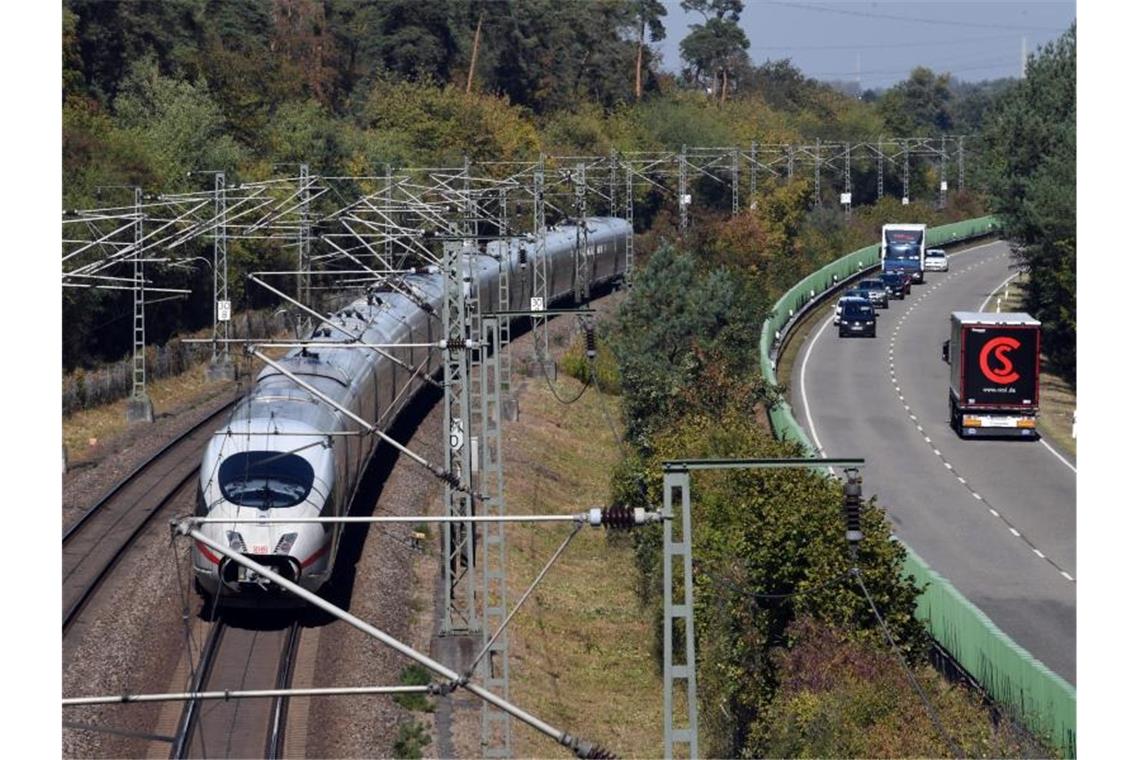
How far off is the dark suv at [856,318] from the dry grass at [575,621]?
22.2 m

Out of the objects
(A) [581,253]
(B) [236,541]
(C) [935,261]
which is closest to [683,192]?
(A) [581,253]

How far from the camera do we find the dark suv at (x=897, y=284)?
77312 millimetres

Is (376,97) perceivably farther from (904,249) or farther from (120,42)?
(904,249)

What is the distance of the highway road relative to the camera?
31.4m

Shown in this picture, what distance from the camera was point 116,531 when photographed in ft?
102

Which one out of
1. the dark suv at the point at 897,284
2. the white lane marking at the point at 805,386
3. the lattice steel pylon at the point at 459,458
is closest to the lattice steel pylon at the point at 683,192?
the white lane marking at the point at 805,386

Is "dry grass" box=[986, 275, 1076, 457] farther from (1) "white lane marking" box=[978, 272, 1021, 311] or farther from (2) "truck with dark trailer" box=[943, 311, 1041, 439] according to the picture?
(1) "white lane marking" box=[978, 272, 1021, 311]

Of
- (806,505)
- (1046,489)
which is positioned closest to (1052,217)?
(1046,489)

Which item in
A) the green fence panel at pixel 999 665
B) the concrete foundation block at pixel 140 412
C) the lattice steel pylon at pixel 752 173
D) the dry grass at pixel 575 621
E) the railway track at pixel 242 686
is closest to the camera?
the green fence panel at pixel 999 665

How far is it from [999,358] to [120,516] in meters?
22.7

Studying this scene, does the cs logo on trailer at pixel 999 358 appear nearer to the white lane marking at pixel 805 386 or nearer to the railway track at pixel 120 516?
the white lane marking at pixel 805 386

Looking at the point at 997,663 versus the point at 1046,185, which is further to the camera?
the point at 1046,185

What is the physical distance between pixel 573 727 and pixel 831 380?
3297 cm

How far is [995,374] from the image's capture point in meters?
44.7
